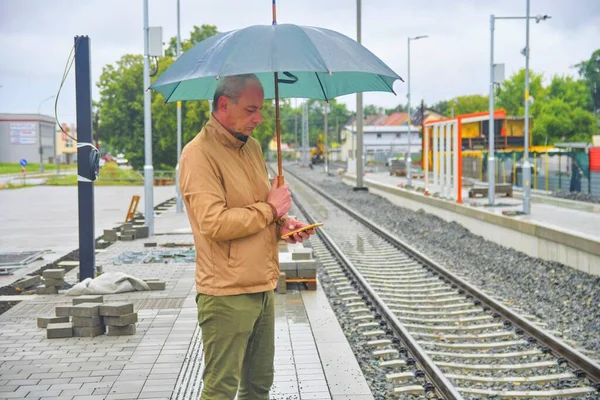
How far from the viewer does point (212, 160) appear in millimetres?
3771

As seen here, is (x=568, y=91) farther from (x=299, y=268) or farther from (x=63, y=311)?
(x=63, y=311)

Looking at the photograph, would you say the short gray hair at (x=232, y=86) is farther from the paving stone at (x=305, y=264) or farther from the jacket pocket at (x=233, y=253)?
the paving stone at (x=305, y=264)

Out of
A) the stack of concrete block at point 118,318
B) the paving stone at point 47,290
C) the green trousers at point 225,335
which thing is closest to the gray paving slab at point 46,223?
the paving stone at point 47,290

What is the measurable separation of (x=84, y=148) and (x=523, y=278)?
735cm

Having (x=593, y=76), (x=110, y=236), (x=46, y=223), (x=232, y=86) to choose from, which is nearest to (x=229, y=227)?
(x=232, y=86)

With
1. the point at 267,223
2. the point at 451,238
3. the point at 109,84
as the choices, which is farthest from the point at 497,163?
the point at 109,84

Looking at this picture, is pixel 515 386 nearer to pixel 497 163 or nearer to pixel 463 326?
pixel 463 326

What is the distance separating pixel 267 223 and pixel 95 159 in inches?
247

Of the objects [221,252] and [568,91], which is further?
[568,91]

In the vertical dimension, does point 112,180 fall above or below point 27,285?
above

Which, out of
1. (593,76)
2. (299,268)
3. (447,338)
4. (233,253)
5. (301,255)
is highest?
(593,76)

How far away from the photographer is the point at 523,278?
12852 millimetres

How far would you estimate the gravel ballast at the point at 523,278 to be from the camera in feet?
31.4

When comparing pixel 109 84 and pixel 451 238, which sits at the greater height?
pixel 109 84
